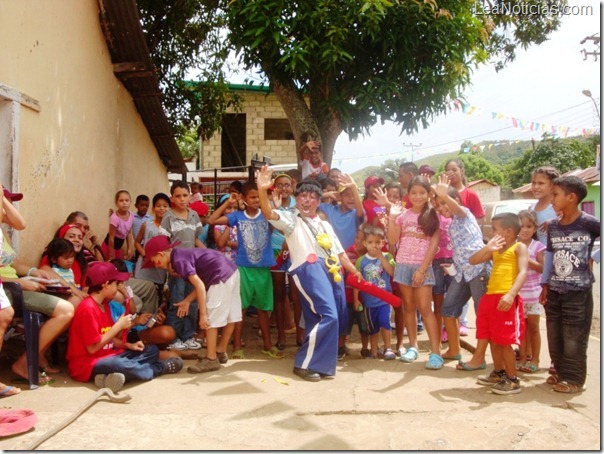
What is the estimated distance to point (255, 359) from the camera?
5.32 meters

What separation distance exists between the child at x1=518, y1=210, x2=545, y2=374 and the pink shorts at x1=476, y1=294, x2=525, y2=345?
34 cm

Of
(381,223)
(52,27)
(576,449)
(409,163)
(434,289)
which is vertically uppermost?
(52,27)

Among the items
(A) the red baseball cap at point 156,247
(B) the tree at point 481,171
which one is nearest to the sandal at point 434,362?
(A) the red baseball cap at point 156,247

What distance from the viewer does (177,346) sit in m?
5.48

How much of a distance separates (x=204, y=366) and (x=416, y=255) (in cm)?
208

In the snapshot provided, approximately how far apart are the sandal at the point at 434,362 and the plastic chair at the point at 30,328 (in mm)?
3142

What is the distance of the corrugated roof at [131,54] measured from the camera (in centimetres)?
755

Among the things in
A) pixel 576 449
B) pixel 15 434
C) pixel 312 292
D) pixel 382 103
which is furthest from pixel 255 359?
pixel 382 103

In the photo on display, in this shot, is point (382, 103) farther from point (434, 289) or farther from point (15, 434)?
point (15, 434)

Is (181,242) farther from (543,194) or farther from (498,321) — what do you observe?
(543,194)

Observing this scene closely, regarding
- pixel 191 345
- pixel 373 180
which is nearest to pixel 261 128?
pixel 373 180

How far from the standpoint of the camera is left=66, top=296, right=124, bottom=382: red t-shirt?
14.3 ft

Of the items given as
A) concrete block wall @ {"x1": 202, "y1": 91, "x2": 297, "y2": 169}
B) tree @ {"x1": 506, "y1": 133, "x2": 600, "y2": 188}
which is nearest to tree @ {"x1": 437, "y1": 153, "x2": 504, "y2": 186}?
tree @ {"x1": 506, "y1": 133, "x2": 600, "y2": 188}

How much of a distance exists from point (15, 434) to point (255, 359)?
2.32 metres
